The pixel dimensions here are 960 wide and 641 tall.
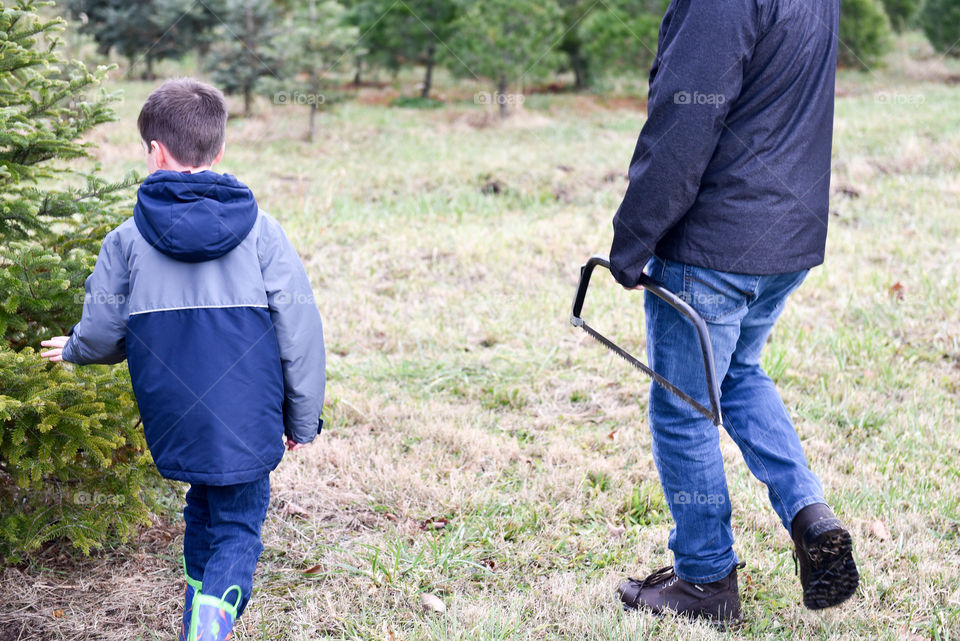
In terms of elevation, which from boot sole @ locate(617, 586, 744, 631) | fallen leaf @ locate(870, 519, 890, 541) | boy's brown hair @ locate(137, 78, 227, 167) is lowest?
boot sole @ locate(617, 586, 744, 631)

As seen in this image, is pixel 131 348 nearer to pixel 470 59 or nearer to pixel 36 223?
pixel 36 223

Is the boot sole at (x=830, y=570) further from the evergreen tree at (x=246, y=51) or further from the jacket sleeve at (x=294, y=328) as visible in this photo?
the evergreen tree at (x=246, y=51)

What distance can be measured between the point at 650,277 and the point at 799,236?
0.44m

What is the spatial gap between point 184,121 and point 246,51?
12111 millimetres

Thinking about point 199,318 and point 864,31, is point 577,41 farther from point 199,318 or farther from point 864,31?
point 199,318

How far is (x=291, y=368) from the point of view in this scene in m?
2.31

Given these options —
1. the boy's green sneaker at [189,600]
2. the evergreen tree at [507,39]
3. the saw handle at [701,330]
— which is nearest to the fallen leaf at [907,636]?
the saw handle at [701,330]

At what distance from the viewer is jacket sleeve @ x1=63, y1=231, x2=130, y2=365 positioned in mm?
2203

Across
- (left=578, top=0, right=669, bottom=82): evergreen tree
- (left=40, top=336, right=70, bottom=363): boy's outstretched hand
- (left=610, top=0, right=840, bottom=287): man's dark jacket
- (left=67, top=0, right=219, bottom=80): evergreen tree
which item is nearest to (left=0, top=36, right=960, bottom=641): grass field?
(left=40, top=336, right=70, bottom=363): boy's outstretched hand

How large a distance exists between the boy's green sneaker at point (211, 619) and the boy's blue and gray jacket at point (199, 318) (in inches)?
13.4

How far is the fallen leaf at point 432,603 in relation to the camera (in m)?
2.76

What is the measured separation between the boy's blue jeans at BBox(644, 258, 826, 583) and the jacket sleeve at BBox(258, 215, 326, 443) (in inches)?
40.2

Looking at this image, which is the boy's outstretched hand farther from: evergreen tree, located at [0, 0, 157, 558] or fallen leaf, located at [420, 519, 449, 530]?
fallen leaf, located at [420, 519, 449, 530]

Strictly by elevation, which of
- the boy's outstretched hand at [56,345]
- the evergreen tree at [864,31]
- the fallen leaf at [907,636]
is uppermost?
the evergreen tree at [864,31]
